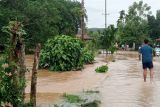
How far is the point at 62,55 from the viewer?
2566cm

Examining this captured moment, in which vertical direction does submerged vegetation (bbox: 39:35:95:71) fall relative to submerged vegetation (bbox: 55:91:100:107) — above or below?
above

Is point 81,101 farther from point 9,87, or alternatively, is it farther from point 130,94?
point 9,87

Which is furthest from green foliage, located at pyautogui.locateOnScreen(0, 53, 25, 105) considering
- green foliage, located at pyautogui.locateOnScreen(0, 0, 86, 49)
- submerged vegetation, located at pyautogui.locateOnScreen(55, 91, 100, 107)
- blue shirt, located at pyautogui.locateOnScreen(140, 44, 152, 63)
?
green foliage, located at pyautogui.locateOnScreen(0, 0, 86, 49)

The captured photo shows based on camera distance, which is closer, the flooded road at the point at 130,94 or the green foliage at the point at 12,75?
the green foliage at the point at 12,75

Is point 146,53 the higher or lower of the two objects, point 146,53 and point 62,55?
the higher

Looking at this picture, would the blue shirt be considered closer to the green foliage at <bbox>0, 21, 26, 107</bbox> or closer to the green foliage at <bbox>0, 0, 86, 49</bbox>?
the green foliage at <bbox>0, 21, 26, 107</bbox>

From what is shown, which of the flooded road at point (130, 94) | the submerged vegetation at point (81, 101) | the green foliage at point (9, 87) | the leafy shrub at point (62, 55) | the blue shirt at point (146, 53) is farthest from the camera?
the leafy shrub at point (62, 55)

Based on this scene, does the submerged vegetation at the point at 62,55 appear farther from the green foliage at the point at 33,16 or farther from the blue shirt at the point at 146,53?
the green foliage at the point at 33,16

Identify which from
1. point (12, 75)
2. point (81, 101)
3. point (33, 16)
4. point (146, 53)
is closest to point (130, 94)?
point (81, 101)

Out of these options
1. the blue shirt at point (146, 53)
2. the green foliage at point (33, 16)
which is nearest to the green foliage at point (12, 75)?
the blue shirt at point (146, 53)

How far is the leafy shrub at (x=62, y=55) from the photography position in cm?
2565

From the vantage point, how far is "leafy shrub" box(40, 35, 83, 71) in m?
25.6

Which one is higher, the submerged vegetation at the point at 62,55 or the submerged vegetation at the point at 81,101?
the submerged vegetation at the point at 62,55

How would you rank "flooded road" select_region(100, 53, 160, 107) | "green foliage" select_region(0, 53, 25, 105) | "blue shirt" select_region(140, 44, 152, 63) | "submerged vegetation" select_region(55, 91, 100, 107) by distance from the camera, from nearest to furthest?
"green foliage" select_region(0, 53, 25, 105), "submerged vegetation" select_region(55, 91, 100, 107), "flooded road" select_region(100, 53, 160, 107), "blue shirt" select_region(140, 44, 152, 63)
